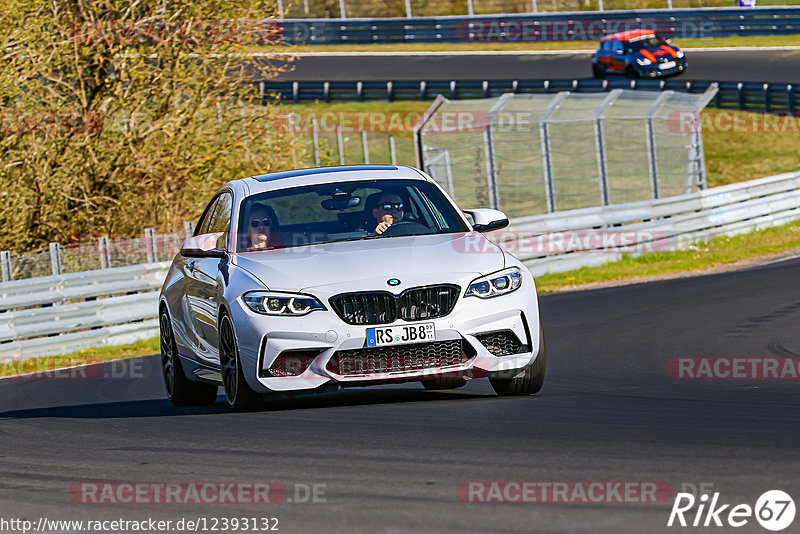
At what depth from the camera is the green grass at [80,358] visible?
1681 cm

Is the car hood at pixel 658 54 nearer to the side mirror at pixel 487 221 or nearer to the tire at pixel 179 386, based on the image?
the tire at pixel 179 386

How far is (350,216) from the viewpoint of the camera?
949 centimetres

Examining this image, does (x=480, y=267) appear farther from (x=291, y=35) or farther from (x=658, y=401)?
(x=291, y=35)

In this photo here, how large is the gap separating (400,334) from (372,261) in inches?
20.9

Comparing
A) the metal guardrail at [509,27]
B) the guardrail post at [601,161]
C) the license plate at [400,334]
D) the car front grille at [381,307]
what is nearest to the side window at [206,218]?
the car front grille at [381,307]

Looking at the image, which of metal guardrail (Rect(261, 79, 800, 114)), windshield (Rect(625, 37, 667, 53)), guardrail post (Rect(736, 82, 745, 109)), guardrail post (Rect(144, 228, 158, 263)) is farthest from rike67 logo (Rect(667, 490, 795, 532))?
windshield (Rect(625, 37, 667, 53))

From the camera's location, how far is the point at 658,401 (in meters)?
8.29

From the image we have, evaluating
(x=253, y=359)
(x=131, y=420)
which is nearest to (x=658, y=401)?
(x=253, y=359)

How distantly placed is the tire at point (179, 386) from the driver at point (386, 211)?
1.88 meters

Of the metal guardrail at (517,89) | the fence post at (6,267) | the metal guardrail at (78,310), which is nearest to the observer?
the metal guardrail at (78,310)

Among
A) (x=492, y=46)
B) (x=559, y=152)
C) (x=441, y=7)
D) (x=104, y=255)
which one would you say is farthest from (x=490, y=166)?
(x=441, y=7)

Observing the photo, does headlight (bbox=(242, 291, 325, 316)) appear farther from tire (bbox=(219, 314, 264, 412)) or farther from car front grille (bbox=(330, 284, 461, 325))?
tire (bbox=(219, 314, 264, 412))

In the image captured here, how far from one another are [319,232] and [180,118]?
14.0 m

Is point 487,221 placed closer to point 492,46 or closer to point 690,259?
point 690,259
